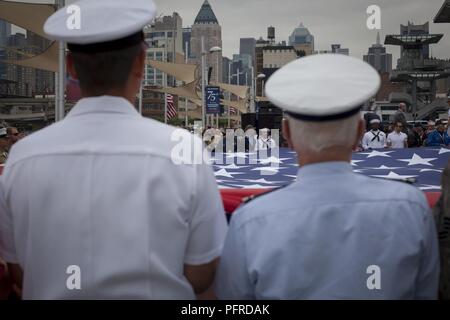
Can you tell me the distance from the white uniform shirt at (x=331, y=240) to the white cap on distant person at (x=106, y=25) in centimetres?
74

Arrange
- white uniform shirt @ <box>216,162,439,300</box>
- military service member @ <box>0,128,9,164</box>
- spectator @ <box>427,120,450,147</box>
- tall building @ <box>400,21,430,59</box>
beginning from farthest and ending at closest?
1. tall building @ <box>400,21,430,59</box>
2. spectator @ <box>427,120,450,147</box>
3. military service member @ <box>0,128,9,164</box>
4. white uniform shirt @ <box>216,162,439,300</box>

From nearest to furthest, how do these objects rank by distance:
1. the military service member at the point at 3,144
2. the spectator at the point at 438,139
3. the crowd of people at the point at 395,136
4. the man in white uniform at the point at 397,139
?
the military service member at the point at 3,144 → the crowd of people at the point at 395,136 → the spectator at the point at 438,139 → the man in white uniform at the point at 397,139

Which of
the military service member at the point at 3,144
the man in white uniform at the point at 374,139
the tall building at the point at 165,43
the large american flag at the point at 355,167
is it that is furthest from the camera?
the tall building at the point at 165,43

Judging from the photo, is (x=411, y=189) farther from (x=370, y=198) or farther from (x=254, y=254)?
(x=254, y=254)

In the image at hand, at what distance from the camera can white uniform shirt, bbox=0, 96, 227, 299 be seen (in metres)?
1.93

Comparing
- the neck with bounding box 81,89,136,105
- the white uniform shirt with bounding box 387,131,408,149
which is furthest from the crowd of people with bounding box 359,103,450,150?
the neck with bounding box 81,89,136,105

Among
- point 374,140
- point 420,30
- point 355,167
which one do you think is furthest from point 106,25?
point 420,30

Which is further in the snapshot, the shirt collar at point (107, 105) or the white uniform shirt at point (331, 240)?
the shirt collar at point (107, 105)

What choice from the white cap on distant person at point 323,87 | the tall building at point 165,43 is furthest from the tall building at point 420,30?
the white cap on distant person at point 323,87

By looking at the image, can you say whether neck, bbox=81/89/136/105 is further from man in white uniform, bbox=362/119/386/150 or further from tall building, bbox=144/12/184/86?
tall building, bbox=144/12/184/86

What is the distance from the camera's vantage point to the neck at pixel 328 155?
198 centimetres

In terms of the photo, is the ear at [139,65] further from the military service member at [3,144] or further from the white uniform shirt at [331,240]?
the military service member at [3,144]

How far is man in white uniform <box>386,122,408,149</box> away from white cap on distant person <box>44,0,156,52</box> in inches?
439

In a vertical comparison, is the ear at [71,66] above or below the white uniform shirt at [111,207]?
above
